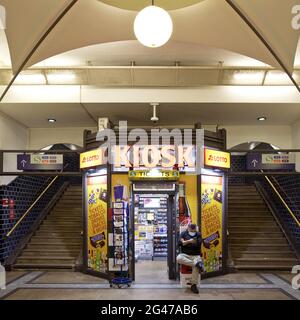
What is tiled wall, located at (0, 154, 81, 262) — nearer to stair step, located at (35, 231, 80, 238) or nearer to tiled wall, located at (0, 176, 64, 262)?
tiled wall, located at (0, 176, 64, 262)

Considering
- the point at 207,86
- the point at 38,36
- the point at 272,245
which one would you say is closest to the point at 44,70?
the point at 38,36

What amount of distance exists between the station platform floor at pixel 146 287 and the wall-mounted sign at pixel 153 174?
2.31 metres

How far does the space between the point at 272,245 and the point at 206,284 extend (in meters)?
3.30

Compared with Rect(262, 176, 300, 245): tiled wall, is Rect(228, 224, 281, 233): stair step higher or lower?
lower

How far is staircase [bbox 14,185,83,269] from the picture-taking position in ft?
33.8

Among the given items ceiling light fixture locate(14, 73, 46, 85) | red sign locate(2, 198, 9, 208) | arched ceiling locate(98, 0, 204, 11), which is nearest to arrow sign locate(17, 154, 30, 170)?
red sign locate(2, 198, 9, 208)

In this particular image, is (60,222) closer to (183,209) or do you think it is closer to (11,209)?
(11,209)

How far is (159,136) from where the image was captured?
897 centimetres

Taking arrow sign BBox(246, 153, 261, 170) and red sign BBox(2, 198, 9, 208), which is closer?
arrow sign BBox(246, 153, 261, 170)

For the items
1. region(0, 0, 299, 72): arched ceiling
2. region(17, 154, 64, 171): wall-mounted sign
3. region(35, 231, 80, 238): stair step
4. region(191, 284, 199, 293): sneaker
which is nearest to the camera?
region(0, 0, 299, 72): arched ceiling

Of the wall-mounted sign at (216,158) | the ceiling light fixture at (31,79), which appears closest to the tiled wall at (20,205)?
the ceiling light fixture at (31,79)

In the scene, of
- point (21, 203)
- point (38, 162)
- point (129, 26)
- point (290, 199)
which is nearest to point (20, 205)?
point (21, 203)

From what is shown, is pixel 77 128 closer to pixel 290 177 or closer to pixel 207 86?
pixel 207 86

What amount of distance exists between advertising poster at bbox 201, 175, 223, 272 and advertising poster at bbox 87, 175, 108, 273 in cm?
234
